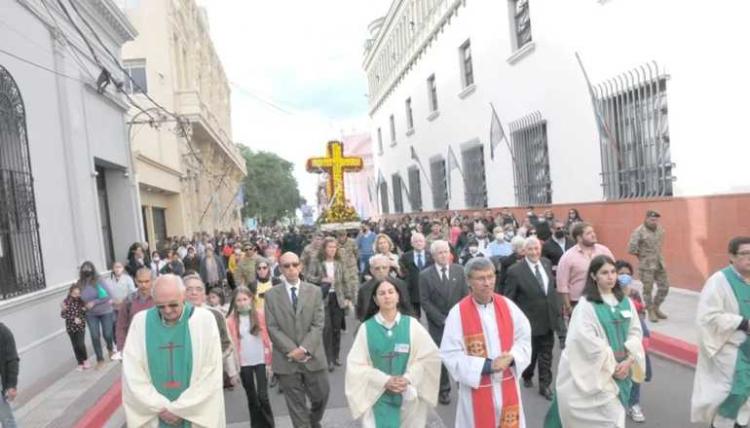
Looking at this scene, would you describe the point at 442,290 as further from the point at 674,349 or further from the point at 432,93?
the point at 432,93

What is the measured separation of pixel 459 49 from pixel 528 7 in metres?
6.04

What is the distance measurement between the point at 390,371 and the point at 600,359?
1.41 metres

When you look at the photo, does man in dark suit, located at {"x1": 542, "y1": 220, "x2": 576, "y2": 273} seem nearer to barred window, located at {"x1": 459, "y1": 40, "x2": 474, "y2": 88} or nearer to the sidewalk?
the sidewalk

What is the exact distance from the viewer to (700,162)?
955 centimetres

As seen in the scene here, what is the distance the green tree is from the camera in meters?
64.9

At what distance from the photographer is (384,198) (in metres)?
40.0

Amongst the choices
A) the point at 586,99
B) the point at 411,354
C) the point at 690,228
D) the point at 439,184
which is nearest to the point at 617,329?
the point at 411,354

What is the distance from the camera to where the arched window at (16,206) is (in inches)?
298

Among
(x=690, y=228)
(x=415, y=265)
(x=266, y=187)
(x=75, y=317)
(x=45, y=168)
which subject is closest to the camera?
(x=415, y=265)

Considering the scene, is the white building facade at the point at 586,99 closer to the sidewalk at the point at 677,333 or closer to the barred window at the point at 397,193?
the sidewalk at the point at 677,333

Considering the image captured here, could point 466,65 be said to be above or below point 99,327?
above

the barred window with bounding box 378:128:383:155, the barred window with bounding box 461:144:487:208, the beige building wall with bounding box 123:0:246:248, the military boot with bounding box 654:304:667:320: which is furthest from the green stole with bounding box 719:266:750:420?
the barred window with bounding box 378:128:383:155

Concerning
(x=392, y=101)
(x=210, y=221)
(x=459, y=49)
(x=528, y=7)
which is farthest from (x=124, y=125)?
(x=392, y=101)

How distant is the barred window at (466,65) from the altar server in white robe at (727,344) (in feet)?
55.6
